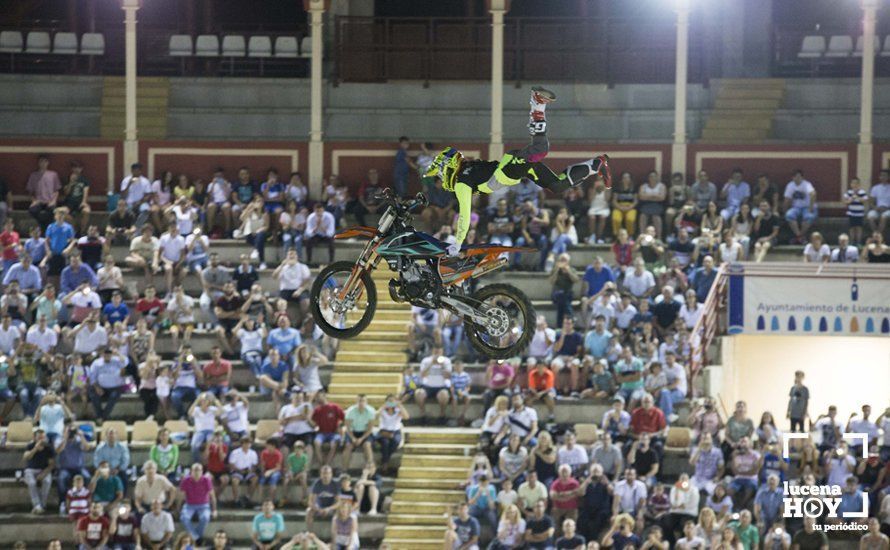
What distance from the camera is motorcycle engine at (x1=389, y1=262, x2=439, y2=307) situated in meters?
16.7

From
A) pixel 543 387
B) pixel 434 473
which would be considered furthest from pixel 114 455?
pixel 543 387

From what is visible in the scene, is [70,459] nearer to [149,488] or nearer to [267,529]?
[149,488]

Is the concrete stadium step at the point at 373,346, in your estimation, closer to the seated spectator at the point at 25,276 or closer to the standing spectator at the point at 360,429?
the standing spectator at the point at 360,429

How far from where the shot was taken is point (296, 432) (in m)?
27.4

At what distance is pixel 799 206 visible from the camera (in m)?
32.1

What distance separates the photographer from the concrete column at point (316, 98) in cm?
3362

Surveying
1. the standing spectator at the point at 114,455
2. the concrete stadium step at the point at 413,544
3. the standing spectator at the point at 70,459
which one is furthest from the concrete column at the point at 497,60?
the standing spectator at the point at 70,459

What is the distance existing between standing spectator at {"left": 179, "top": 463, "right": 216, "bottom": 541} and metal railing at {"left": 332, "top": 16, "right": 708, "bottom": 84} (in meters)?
11.2

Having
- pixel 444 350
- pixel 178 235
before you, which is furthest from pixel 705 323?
pixel 178 235

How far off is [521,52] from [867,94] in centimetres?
653

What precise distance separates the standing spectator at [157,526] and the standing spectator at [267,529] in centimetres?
119

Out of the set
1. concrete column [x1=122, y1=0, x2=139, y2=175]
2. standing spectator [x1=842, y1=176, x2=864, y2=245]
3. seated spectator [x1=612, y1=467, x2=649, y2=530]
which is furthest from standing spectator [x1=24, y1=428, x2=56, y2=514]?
standing spectator [x1=842, y1=176, x2=864, y2=245]

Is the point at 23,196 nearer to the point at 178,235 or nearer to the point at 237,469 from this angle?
the point at 178,235

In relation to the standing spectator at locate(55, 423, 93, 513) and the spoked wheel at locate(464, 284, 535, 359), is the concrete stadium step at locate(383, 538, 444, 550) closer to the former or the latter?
the standing spectator at locate(55, 423, 93, 513)
